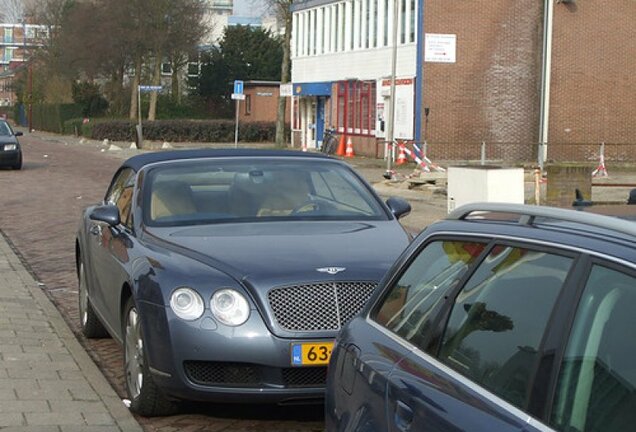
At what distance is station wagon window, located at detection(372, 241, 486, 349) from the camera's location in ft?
11.7

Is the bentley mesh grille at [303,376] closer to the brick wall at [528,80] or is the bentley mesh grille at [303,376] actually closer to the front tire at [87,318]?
the front tire at [87,318]

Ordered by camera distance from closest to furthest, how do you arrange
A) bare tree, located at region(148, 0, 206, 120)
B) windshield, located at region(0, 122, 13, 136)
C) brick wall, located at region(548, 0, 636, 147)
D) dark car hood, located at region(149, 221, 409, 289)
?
1. dark car hood, located at region(149, 221, 409, 289)
2. windshield, located at region(0, 122, 13, 136)
3. brick wall, located at region(548, 0, 636, 147)
4. bare tree, located at region(148, 0, 206, 120)

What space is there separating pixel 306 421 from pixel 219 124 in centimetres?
6238

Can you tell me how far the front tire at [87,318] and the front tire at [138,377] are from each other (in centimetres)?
190

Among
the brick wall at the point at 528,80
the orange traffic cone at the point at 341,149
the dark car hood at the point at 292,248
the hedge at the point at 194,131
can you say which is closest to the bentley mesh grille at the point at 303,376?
the dark car hood at the point at 292,248

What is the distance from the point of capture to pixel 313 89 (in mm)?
52625

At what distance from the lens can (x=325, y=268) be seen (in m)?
6.32

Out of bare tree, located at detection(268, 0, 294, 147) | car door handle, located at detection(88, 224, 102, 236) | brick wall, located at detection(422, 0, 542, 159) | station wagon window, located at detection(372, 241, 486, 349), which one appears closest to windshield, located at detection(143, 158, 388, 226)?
car door handle, located at detection(88, 224, 102, 236)

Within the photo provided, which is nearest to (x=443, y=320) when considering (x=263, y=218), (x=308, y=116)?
(x=263, y=218)

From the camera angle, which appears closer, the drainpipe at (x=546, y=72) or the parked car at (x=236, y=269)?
the parked car at (x=236, y=269)

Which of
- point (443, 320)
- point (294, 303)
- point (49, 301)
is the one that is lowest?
point (49, 301)

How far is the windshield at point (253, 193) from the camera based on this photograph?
763cm

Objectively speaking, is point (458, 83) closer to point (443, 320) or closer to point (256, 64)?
point (443, 320)

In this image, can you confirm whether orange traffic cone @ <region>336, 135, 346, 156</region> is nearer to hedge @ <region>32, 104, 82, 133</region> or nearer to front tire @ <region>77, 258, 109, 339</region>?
front tire @ <region>77, 258, 109, 339</region>
